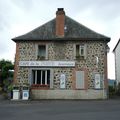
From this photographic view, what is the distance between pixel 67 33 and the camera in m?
29.2

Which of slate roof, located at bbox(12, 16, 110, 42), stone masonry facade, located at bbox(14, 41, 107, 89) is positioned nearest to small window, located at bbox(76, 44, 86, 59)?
stone masonry facade, located at bbox(14, 41, 107, 89)

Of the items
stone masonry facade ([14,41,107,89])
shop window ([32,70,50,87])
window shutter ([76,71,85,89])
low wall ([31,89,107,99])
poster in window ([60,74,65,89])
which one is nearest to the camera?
low wall ([31,89,107,99])

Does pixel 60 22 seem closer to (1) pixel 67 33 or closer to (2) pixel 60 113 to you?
(1) pixel 67 33

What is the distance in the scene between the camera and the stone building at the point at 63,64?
27766 millimetres

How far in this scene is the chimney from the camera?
95.4 ft

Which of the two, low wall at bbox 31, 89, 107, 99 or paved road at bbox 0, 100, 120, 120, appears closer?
paved road at bbox 0, 100, 120, 120

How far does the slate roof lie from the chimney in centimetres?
43

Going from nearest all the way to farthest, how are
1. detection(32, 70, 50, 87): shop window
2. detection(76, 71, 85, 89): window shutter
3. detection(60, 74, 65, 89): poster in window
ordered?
1. detection(76, 71, 85, 89): window shutter
2. detection(60, 74, 65, 89): poster in window
3. detection(32, 70, 50, 87): shop window

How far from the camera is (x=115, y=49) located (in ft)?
150

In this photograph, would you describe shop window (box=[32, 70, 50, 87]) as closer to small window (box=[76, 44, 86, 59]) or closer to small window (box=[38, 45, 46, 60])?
small window (box=[38, 45, 46, 60])

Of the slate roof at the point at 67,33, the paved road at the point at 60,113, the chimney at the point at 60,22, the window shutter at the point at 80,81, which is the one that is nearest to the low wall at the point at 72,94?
the window shutter at the point at 80,81

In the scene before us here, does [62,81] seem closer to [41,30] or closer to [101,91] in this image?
[101,91]

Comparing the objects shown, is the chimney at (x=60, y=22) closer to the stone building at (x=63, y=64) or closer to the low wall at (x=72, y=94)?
the stone building at (x=63, y=64)

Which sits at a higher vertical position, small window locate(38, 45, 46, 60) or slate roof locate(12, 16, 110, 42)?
slate roof locate(12, 16, 110, 42)
